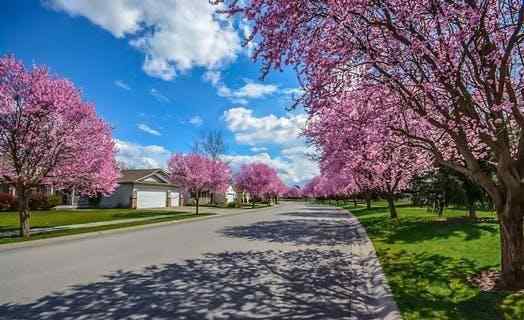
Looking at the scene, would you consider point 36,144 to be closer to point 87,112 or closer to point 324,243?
point 87,112

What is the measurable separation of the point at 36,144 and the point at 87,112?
233 cm

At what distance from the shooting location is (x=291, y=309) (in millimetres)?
5535

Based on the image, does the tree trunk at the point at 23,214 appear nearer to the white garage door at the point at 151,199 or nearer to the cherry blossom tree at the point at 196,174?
the cherry blossom tree at the point at 196,174

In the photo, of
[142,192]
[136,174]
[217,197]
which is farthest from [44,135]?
[217,197]

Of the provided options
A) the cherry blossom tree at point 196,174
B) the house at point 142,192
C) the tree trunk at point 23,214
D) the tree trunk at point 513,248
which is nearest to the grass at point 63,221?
→ the tree trunk at point 23,214

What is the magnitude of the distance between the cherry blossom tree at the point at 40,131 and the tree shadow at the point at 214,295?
28.9ft

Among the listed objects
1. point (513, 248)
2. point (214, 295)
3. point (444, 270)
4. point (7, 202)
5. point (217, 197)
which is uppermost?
point (217, 197)

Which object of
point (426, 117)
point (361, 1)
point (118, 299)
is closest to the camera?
point (361, 1)

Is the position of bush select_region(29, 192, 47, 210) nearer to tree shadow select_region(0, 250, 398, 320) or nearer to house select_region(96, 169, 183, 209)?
house select_region(96, 169, 183, 209)

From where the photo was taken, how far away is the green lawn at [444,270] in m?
5.08

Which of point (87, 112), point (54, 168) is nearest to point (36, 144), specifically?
point (54, 168)

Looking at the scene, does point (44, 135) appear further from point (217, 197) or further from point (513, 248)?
point (217, 197)

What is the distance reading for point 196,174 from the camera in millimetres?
32656

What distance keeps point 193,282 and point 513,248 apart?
5.85 meters
